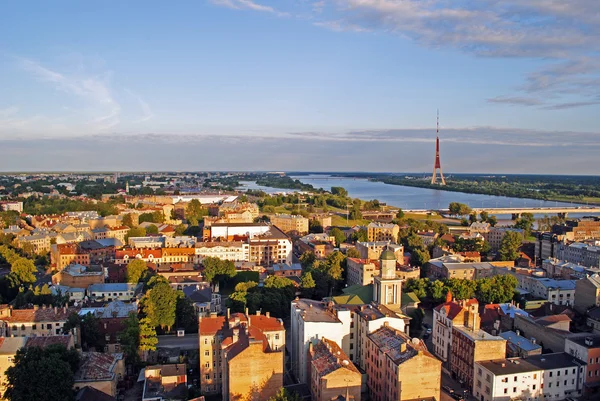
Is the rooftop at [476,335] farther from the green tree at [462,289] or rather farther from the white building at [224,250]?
the white building at [224,250]

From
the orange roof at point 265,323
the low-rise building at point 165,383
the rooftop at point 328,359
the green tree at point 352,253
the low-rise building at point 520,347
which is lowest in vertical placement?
the low-rise building at point 165,383

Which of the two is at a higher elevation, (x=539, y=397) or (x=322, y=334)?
(x=322, y=334)

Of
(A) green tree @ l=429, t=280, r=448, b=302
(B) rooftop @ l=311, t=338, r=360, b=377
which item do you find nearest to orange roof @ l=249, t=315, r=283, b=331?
(B) rooftop @ l=311, t=338, r=360, b=377

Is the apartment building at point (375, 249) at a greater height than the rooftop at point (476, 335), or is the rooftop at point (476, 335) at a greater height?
the rooftop at point (476, 335)

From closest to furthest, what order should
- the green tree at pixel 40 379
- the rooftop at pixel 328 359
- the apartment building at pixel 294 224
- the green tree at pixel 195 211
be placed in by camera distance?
the rooftop at pixel 328 359 → the green tree at pixel 40 379 → the apartment building at pixel 294 224 → the green tree at pixel 195 211

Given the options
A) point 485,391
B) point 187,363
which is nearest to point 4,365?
point 187,363

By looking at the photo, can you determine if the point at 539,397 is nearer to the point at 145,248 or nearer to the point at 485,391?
the point at 485,391

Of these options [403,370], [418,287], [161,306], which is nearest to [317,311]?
[403,370]

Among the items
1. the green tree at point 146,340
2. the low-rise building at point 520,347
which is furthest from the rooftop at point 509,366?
the green tree at point 146,340
